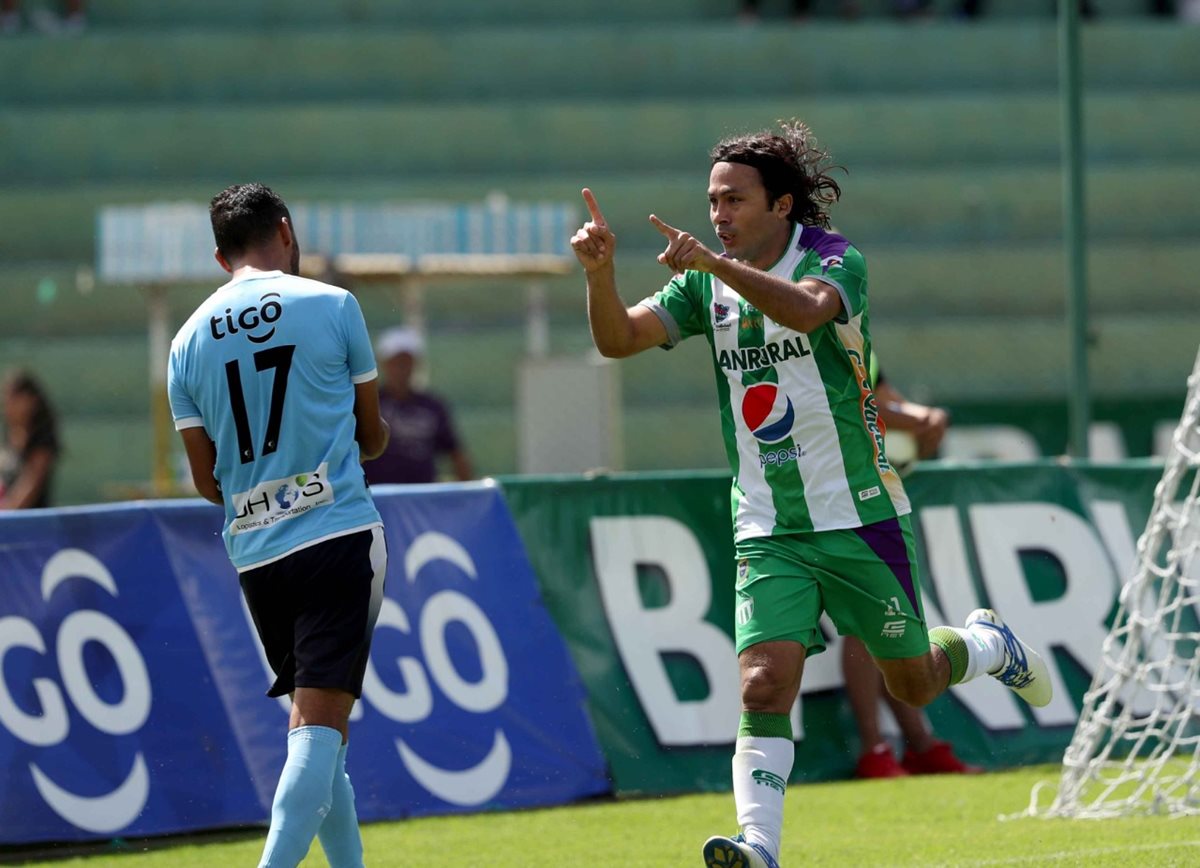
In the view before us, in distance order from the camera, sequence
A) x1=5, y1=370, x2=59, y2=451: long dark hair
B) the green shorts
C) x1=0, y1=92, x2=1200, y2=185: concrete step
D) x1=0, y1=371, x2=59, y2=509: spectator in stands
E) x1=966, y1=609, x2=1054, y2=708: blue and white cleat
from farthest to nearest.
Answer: x1=0, y1=92, x2=1200, y2=185: concrete step < x1=5, y1=370, x2=59, y2=451: long dark hair < x1=0, y1=371, x2=59, y2=509: spectator in stands < x1=966, y1=609, x2=1054, y2=708: blue and white cleat < the green shorts

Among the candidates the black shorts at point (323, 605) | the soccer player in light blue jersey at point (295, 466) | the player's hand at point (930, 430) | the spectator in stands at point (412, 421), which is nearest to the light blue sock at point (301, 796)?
the soccer player in light blue jersey at point (295, 466)

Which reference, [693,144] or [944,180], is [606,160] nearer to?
[693,144]

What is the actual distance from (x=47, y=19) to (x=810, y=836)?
17.3 meters

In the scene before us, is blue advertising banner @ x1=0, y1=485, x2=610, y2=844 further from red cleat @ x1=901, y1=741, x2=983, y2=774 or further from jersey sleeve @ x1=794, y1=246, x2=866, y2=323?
jersey sleeve @ x1=794, y1=246, x2=866, y2=323

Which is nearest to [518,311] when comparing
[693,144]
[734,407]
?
[693,144]

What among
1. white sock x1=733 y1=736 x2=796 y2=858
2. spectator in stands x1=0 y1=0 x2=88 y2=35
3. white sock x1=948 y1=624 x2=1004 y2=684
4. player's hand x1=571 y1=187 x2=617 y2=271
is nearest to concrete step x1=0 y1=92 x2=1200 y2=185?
spectator in stands x1=0 y1=0 x2=88 y2=35

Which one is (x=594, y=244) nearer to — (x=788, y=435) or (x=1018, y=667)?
(x=788, y=435)

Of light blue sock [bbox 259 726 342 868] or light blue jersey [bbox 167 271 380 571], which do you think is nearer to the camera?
light blue sock [bbox 259 726 342 868]

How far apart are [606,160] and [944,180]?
3.89m

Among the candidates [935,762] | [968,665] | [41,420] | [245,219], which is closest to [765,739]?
[968,665]

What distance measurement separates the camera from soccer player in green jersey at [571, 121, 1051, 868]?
18.2 feet

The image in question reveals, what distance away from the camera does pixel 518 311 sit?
66.3 feet

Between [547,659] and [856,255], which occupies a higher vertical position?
[856,255]

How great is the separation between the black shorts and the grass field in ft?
6.13
